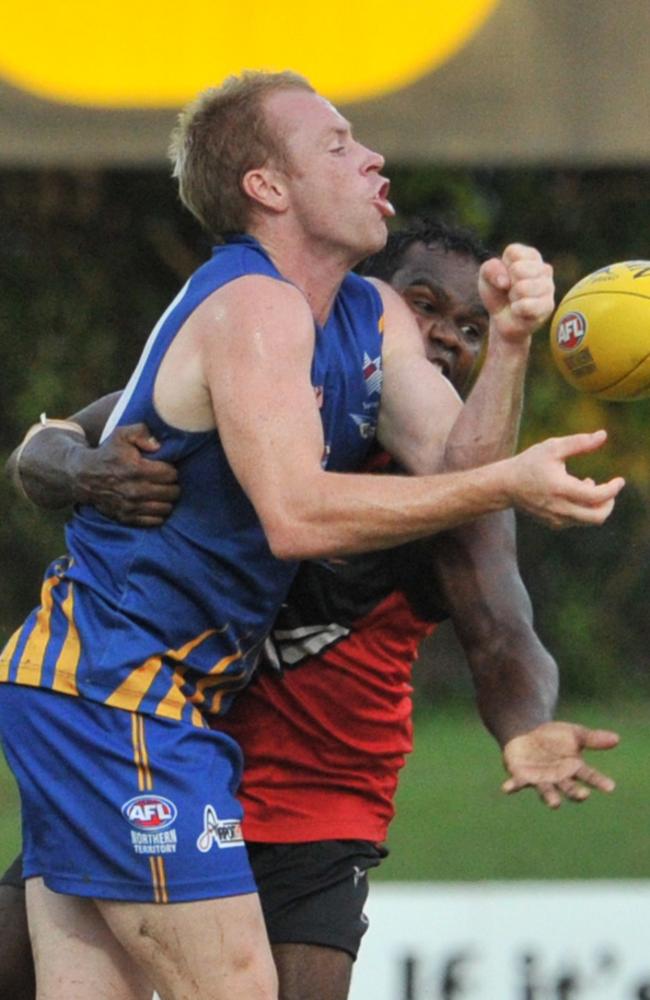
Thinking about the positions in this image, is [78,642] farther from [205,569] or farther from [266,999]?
[266,999]

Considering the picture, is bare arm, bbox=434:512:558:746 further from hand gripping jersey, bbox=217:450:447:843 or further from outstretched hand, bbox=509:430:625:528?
outstretched hand, bbox=509:430:625:528

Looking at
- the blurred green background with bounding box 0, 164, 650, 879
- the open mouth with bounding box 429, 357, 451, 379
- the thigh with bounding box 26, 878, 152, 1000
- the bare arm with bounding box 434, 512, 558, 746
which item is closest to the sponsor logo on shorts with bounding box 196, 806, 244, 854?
the thigh with bounding box 26, 878, 152, 1000

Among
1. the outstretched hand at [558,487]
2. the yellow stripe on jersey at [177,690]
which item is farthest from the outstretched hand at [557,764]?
the yellow stripe on jersey at [177,690]

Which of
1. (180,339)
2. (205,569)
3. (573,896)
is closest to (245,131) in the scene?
(180,339)

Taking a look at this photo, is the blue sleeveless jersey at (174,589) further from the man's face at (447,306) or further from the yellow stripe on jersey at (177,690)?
the man's face at (447,306)

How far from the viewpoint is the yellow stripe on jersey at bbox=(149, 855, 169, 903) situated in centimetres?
349

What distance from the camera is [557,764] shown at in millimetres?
3520

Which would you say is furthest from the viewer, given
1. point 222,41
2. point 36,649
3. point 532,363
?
point 532,363

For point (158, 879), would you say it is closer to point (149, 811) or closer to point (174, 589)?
point (149, 811)

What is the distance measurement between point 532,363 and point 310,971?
8.37m

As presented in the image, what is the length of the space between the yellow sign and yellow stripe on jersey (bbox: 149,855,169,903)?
275 inches

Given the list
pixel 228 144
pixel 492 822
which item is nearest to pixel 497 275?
pixel 228 144

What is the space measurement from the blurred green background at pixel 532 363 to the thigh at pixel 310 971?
21.1ft

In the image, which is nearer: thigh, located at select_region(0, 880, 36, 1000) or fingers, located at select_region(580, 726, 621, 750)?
fingers, located at select_region(580, 726, 621, 750)
